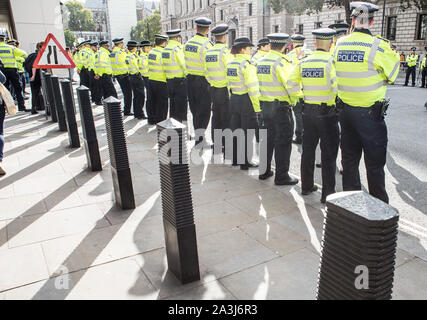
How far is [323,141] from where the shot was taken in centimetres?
465

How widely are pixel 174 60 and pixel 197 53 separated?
867 millimetres

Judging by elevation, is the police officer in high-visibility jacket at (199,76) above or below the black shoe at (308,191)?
above

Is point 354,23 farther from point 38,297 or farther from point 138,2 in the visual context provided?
point 138,2

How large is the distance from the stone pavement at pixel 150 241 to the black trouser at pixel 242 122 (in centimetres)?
36

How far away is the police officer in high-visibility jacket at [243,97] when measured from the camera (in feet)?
18.7

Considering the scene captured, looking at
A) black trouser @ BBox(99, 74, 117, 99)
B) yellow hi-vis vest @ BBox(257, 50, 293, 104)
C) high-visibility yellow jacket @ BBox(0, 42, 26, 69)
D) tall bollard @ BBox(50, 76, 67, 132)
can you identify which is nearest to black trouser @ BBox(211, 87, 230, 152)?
yellow hi-vis vest @ BBox(257, 50, 293, 104)

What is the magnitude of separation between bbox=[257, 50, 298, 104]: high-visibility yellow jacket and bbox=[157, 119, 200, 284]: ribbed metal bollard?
2517 millimetres

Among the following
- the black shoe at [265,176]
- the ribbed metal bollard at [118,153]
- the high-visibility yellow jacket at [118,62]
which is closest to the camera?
the ribbed metal bollard at [118,153]

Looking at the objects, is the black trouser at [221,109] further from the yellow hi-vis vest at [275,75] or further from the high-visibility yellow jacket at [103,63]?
the high-visibility yellow jacket at [103,63]

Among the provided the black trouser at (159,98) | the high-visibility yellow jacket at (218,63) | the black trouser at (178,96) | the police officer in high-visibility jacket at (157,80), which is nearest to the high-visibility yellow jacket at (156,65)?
the police officer in high-visibility jacket at (157,80)

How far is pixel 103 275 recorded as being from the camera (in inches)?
125

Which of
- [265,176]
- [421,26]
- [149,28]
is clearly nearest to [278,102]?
[265,176]

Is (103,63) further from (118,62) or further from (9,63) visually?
(9,63)

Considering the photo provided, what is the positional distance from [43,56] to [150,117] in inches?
124
